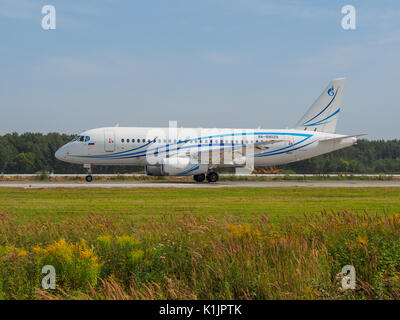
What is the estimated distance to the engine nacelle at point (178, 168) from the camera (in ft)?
125

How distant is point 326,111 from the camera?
1849 inches

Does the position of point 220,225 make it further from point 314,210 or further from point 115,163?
point 115,163

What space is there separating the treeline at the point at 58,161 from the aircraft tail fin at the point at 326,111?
27195 millimetres

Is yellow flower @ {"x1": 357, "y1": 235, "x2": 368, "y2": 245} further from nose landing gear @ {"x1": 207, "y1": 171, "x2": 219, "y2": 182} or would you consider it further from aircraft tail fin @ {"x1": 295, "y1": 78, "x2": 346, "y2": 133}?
aircraft tail fin @ {"x1": 295, "y1": 78, "x2": 346, "y2": 133}

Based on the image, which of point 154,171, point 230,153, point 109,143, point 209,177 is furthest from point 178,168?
point 109,143

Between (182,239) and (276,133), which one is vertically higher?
(276,133)

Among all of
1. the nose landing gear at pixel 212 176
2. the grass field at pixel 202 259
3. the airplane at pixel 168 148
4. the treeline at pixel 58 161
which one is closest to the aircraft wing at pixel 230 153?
the airplane at pixel 168 148

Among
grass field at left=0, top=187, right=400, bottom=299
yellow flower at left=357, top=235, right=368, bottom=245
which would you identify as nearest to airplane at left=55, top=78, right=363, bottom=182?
grass field at left=0, top=187, right=400, bottom=299

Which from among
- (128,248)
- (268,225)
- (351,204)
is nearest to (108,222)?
(128,248)

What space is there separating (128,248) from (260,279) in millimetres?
3076

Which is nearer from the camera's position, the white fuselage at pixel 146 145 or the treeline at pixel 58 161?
the white fuselage at pixel 146 145

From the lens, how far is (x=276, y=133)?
4453cm

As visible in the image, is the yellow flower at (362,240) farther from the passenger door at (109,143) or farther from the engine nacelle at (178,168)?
the passenger door at (109,143)

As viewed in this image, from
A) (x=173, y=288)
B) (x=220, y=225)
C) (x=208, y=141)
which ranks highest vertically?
(x=208, y=141)
